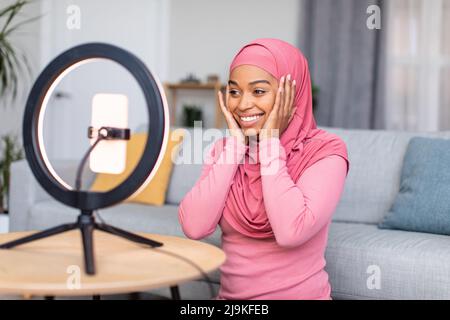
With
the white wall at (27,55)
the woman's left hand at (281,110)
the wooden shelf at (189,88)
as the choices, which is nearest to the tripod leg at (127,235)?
the woman's left hand at (281,110)

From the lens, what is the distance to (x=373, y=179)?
89.2 inches

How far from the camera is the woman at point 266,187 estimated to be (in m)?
1.15

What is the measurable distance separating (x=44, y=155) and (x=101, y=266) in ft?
0.78

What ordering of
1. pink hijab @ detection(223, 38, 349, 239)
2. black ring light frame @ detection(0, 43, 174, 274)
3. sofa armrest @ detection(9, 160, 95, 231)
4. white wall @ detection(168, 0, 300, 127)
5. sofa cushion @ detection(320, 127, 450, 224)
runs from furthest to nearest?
white wall @ detection(168, 0, 300, 127) → sofa armrest @ detection(9, 160, 95, 231) → sofa cushion @ detection(320, 127, 450, 224) → pink hijab @ detection(223, 38, 349, 239) → black ring light frame @ detection(0, 43, 174, 274)

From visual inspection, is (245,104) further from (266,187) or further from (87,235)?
(87,235)

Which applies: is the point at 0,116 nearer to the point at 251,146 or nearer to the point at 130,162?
the point at 130,162

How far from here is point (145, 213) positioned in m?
2.33

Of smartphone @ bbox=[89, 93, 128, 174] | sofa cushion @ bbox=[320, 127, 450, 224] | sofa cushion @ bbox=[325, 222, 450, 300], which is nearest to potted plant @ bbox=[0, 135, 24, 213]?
sofa cushion @ bbox=[320, 127, 450, 224]

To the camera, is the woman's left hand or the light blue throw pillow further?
the light blue throw pillow

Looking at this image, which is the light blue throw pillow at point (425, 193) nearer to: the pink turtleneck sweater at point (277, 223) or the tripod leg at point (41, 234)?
the pink turtleneck sweater at point (277, 223)

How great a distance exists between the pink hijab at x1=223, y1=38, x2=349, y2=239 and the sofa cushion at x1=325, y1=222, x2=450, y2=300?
0.63 meters

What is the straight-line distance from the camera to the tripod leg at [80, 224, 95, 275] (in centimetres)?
91

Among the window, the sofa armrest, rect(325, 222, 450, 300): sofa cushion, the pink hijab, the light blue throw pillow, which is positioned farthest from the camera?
the window

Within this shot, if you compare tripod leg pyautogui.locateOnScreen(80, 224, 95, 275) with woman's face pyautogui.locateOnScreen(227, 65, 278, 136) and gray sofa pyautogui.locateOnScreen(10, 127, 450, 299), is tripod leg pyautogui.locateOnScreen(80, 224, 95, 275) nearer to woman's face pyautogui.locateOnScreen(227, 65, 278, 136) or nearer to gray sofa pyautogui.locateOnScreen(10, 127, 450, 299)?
woman's face pyautogui.locateOnScreen(227, 65, 278, 136)
